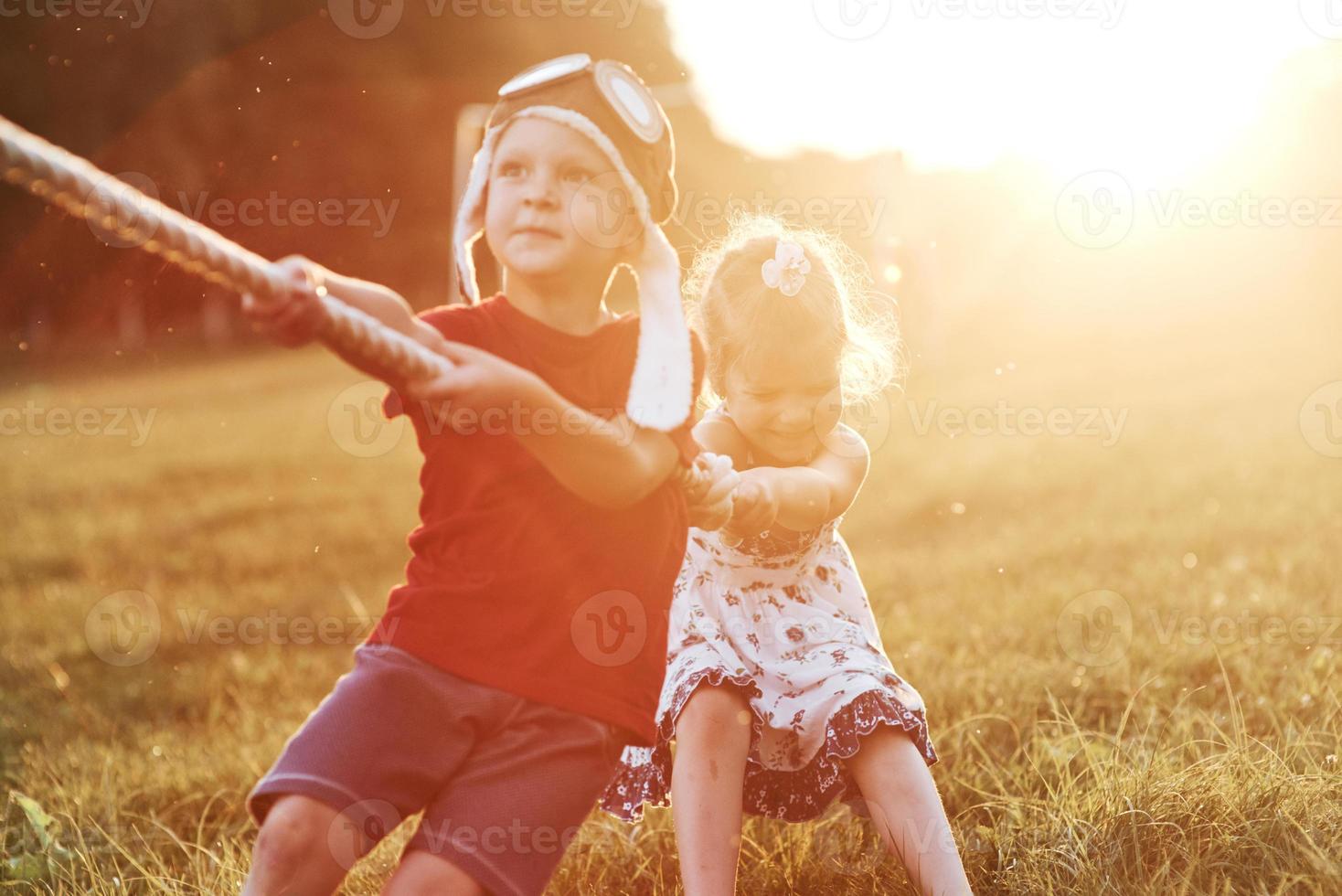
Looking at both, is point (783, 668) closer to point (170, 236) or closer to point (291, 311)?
point (291, 311)

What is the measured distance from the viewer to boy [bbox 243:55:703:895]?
200 centimetres

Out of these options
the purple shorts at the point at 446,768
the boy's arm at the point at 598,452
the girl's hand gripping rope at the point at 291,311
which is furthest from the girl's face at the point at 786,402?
the girl's hand gripping rope at the point at 291,311

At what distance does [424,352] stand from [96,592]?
6048 millimetres

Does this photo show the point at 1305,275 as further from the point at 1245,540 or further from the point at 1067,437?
the point at 1245,540

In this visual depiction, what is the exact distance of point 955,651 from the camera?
14.3 feet

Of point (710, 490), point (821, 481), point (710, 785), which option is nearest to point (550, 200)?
point (710, 490)

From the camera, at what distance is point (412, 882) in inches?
78.7

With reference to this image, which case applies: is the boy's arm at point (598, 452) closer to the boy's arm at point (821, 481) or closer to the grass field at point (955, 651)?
the boy's arm at point (821, 481)

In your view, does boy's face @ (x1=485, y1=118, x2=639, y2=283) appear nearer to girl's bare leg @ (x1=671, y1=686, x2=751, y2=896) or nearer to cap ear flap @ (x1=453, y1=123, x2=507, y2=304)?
cap ear flap @ (x1=453, y1=123, x2=507, y2=304)

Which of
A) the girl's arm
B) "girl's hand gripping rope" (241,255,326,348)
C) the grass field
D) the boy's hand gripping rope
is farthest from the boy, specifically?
the grass field

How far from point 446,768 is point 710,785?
75cm

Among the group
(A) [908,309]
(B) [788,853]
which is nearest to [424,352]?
(B) [788,853]

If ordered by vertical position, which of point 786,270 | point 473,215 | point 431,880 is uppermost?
point 786,270

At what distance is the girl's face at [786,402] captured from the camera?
9.37 feet
